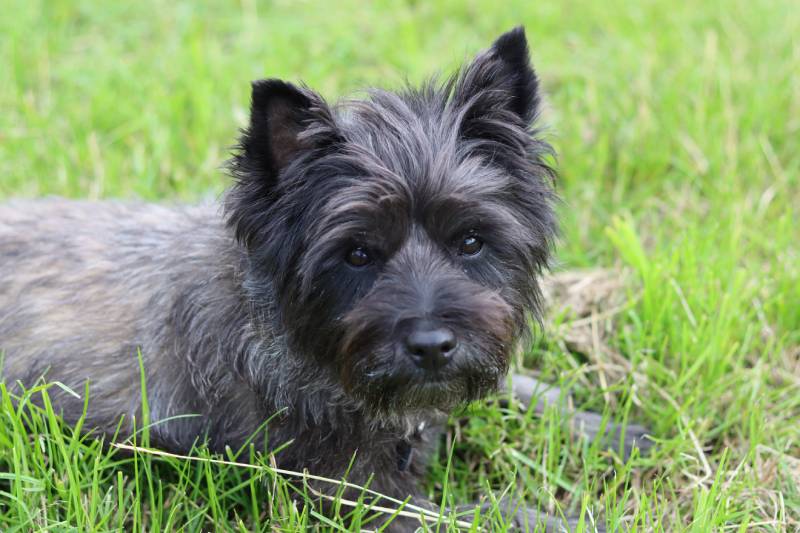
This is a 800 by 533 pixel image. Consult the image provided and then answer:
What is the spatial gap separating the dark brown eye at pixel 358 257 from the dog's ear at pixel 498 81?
2.16 feet

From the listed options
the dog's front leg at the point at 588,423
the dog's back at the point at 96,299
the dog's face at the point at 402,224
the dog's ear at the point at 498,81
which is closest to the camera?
the dog's face at the point at 402,224

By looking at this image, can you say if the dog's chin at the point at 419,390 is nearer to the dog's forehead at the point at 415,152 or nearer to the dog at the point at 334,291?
the dog at the point at 334,291

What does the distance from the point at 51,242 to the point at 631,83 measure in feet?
13.7

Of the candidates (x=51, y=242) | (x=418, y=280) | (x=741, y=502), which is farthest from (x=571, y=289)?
(x=51, y=242)

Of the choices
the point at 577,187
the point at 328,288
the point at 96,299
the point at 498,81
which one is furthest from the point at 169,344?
the point at 577,187

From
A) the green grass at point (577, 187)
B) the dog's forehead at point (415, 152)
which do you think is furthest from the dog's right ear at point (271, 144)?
the green grass at point (577, 187)

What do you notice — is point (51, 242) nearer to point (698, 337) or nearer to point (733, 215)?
point (698, 337)

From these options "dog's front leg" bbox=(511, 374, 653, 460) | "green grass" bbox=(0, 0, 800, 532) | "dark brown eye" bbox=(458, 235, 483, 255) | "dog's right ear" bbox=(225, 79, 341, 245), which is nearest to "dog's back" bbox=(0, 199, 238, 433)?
"green grass" bbox=(0, 0, 800, 532)

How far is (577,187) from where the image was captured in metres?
5.80

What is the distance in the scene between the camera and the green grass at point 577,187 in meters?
3.60

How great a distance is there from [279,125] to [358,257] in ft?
1.82

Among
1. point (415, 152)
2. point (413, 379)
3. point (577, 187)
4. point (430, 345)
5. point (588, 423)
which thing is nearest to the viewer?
point (430, 345)

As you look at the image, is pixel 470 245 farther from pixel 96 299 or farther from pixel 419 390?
pixel 96 299

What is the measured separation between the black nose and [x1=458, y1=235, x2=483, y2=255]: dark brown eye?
398 millimetres
